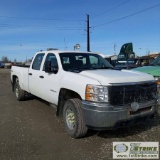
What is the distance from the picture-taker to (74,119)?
5.20 m

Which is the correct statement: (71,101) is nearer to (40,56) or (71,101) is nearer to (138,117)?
(138,117)

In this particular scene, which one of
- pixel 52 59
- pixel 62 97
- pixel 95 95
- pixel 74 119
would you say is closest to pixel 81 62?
pixel 52 59

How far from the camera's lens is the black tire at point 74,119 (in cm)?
502

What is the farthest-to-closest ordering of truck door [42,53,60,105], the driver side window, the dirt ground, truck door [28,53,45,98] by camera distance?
truck door [28,53,45,98] → the driver side window → truck door [42,53,60,105] → the dirt ground

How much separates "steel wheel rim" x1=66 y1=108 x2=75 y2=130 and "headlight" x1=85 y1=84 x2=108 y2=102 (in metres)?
0.75

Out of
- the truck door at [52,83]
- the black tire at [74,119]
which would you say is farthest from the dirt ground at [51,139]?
the truck door at [52,83]

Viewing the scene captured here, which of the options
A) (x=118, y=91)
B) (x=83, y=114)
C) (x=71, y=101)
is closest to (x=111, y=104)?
(x=118, y=91)

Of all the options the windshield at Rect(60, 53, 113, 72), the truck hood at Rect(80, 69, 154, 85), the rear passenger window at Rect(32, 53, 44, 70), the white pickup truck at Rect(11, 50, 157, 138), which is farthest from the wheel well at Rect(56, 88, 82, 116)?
the rear passenger window at Rect(32, 53, 44, 70)

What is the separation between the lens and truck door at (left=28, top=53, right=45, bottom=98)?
707cm

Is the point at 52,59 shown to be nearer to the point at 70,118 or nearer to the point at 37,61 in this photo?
the point at 37,61

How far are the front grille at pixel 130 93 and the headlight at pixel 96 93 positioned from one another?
94mm

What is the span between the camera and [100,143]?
16.4 ft

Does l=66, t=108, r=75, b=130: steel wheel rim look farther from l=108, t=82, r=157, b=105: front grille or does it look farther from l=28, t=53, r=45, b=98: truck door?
l=28, t=53, r=45, b=98: truck door

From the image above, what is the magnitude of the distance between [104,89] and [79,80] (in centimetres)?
66
